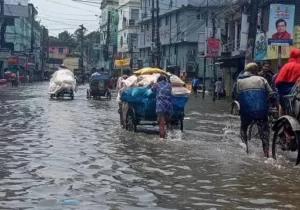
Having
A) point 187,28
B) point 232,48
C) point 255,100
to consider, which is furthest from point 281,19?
point 187,28

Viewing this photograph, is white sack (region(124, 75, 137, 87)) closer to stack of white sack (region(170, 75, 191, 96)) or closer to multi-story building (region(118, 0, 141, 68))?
stack of white sack (region(170, 75, 191, 96))

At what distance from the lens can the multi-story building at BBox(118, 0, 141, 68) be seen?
84.6 metres

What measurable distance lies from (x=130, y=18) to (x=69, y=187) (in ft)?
264

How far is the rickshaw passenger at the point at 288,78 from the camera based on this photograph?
1045 cm

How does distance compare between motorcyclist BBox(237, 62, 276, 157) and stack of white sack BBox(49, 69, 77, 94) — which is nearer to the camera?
motorcyclist BBox(237, 62, 276, 157)

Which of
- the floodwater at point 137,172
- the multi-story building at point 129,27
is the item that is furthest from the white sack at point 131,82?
the multi-story building at point 129,27

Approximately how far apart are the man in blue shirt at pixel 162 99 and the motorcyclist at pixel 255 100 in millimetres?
2771

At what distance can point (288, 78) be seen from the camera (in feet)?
34.6

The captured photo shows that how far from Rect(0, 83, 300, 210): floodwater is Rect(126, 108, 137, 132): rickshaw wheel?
1.07 ft

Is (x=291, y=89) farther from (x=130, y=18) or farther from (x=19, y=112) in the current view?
(x=130, y=18)

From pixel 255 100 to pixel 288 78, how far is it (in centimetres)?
75

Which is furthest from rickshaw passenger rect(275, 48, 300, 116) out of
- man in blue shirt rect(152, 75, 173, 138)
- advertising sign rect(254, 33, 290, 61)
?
advertising sign rect(254, 33, 290, 61)

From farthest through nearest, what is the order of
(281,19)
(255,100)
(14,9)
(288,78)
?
(14,9), (281,19), (255,100), (288,78)

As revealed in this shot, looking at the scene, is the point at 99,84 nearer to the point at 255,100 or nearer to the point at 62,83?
the point at 62,83
